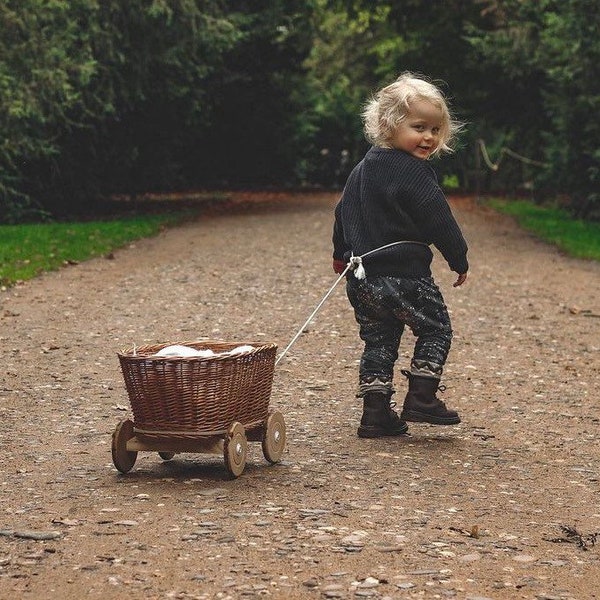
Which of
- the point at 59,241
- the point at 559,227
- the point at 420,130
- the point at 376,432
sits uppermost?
the point at 420,130

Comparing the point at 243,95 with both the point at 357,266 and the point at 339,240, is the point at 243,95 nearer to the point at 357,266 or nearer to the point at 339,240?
the point at 339,240

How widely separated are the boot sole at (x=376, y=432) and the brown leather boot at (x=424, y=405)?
14 centimetres

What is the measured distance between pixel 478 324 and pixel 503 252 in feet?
22.3

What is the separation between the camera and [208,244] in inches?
686

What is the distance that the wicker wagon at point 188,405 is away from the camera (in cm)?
524

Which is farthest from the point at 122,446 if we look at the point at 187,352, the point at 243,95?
the point at 243,95

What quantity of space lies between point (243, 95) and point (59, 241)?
50.1ft

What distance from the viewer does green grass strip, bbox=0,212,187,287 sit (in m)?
14.1

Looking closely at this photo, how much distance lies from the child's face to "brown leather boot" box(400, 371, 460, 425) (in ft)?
3.75

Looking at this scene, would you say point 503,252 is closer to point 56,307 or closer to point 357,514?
point 56,307

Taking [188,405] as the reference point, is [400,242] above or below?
above

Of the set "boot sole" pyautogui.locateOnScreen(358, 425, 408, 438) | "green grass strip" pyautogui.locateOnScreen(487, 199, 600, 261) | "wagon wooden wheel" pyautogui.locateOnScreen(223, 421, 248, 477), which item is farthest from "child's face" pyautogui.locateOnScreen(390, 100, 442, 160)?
"green grass strip" pyautogui.locateOnScreen(487, 199, 600, 261)

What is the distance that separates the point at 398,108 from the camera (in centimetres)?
605

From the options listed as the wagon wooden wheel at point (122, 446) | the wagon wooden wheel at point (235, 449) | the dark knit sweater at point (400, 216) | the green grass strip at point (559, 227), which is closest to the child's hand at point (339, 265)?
the dark knit sweater at point (400, 216)
